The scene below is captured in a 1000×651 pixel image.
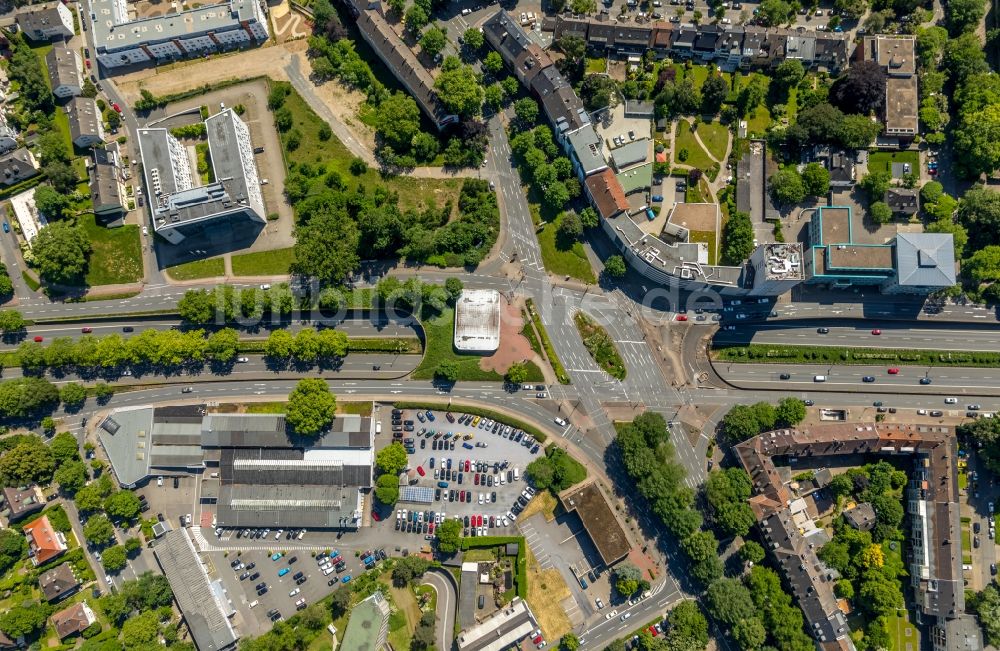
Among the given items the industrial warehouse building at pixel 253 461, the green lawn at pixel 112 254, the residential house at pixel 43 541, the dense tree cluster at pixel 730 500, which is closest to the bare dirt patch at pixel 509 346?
the industrial warehouse building at pixel 253 461

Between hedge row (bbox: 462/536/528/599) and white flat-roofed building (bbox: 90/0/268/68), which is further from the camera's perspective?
white flat-roofed building (bbox: 90/0/268/68)

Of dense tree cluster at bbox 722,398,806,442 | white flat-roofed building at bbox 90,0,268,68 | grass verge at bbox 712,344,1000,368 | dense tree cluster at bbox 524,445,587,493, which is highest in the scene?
white flat-roofed building at bbox 90,0,268,68

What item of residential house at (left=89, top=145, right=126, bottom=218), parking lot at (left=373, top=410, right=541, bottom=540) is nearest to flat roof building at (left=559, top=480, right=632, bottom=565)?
parking lot at (left=373, top=410, right=541, bottom=540)

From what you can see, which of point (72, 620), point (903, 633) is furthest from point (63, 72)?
point (903, 633)

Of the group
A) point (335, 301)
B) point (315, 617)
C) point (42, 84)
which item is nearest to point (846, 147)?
point (335, 301)

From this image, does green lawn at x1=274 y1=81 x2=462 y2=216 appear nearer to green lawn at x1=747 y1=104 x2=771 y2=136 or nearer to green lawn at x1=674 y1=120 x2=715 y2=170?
green lawn at x1=674 y1=120 x2=715 y2=170

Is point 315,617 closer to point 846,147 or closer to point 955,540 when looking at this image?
point 955,540
